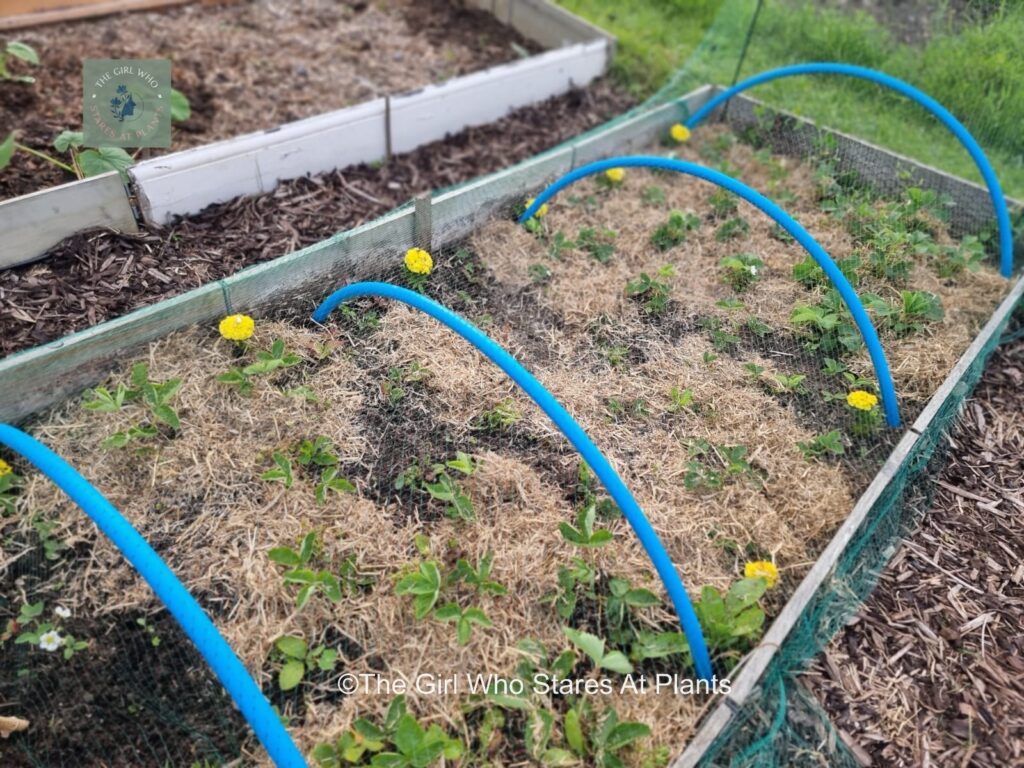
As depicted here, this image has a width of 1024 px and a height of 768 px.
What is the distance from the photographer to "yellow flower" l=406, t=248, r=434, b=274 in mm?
2941

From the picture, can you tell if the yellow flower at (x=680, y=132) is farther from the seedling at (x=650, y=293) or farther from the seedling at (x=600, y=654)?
the seedling at (x=600, y=654)

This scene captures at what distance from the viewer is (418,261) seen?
9.68 ft

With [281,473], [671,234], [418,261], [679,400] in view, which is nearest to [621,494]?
[679,400]

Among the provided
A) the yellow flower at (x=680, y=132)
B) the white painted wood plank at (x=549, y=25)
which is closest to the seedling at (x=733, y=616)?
the yellow flower at (x=680, y=132)

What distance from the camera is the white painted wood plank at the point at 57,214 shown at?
2695 mm

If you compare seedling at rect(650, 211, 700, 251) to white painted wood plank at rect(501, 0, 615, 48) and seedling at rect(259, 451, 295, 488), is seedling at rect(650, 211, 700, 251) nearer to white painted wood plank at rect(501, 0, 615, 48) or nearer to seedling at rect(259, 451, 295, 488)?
white painted wood plank at rect(501, 0, 615, 48)

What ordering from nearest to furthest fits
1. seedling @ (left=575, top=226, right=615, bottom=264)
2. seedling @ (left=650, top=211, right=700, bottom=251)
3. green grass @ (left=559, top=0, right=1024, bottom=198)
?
seedling @ (left=575, top=226, right=615, bottom=264)
seedling @ (left=650, top=211, right=700, bottom=251)
green grass @ (left=559, top=0, right=1024, bottom=198)

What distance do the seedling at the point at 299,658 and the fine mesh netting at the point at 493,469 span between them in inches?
0.4

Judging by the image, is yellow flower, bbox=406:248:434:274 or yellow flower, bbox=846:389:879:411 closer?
yellow flower, bbox=846:389:879:411

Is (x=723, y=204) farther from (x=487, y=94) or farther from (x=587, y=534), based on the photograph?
(x=587, y=534)

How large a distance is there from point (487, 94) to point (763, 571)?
3242mm

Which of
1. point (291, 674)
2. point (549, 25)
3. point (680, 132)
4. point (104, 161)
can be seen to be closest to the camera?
point (291, 674)

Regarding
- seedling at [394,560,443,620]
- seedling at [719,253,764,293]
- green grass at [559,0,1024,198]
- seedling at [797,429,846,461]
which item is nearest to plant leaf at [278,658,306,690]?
seedling at [394,560,443,620]

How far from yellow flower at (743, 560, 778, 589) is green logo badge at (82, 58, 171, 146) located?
2.76m
